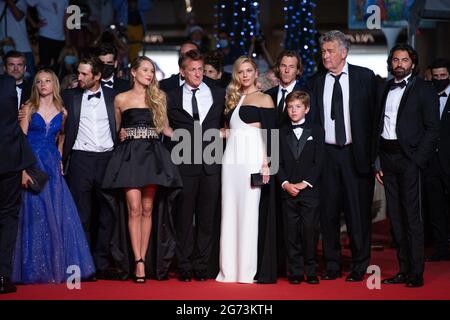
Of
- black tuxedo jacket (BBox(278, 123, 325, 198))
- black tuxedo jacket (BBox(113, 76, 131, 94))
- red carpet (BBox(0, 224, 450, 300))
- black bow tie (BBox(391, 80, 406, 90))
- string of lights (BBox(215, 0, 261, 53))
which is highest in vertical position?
string of lights (BBox(215, 0, 261, 53))

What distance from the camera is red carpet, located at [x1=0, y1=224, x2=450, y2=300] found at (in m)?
7.84

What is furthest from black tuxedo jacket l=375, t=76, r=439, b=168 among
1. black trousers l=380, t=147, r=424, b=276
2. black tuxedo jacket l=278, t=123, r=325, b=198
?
black tuxedo jacket l=278, t=123, r=325, b=198

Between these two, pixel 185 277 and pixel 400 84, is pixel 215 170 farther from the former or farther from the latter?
pixel 400 84

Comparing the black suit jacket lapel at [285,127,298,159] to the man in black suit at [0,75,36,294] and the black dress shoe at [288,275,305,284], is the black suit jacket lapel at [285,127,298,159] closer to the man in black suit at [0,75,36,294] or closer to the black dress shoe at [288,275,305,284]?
the black dress shoe at [288,275,305,284]

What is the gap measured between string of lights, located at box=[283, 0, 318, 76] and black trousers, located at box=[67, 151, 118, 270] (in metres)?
8.59

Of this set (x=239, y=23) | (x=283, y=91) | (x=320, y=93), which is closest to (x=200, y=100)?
(x=283, y=91)

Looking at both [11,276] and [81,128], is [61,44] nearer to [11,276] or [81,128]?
[81,128]

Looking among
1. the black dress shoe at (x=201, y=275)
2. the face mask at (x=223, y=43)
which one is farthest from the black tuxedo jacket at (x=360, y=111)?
the face mask at (x=223, y=43)

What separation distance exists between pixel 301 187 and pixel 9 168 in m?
2.51

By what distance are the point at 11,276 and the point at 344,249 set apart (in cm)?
423

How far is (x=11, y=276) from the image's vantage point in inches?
330

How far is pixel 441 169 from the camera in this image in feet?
36.0

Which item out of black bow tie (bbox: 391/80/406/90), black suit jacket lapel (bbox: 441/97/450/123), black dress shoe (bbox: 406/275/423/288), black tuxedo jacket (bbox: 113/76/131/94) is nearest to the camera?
black dress shoe (bbox: 406/275/423/288)
